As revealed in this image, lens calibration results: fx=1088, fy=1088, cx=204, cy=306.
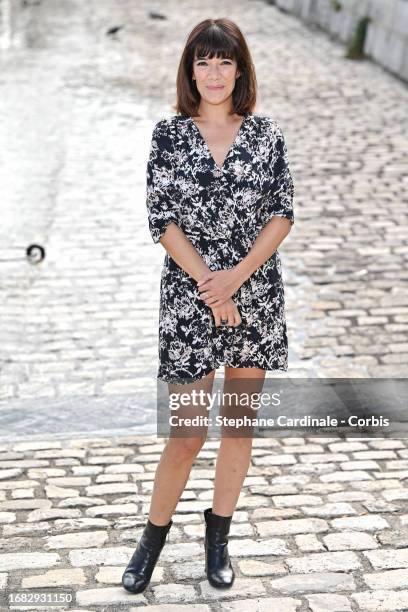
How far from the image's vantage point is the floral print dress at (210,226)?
349 centimetres

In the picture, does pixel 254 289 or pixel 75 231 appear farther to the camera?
pixel 75 231

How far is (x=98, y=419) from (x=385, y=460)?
1463 millimetres

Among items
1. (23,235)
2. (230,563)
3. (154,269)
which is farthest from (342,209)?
(230,563)

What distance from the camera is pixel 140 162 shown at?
1091 centimetres

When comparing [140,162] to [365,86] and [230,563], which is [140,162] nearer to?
[365,86]

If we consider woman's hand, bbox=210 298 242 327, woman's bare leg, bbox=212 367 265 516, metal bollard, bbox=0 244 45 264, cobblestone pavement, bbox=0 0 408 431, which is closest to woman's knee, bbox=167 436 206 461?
woman's bare leg, bbox=212 367 265 516

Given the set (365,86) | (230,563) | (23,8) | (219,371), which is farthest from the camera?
(23,8)

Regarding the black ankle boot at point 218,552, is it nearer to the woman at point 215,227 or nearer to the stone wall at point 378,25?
the woman at point 215,227

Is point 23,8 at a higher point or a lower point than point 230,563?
lower

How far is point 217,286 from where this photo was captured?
3436mm

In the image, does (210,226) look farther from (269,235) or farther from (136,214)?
(136,214)

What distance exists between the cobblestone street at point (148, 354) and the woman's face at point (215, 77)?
5.42 ft

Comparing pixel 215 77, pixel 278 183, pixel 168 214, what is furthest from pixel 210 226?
pixel 215 77

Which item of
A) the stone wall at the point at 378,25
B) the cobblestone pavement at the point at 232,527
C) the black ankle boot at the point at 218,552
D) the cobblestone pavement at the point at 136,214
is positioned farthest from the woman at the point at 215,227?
the stone wall at the point at 378,25
